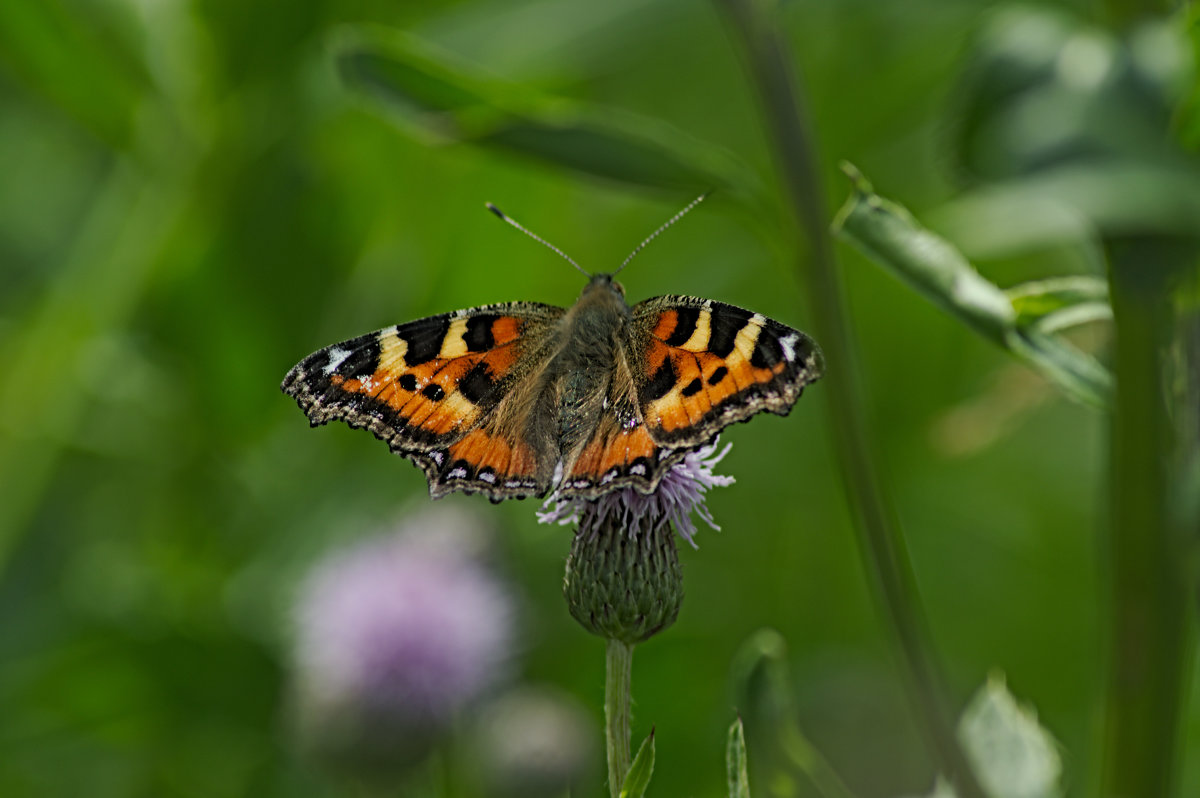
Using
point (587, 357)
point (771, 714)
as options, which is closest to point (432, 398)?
point (587, 357)

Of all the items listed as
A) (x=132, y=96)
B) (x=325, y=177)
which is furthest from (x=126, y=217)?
(x=325, y=177)

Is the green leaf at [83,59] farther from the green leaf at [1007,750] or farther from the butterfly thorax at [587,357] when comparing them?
the green leaf at [1007,750]

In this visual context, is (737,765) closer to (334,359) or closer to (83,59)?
(334,359)

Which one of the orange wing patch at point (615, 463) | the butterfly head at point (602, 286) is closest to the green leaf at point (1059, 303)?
the orange wing patch at point (615, 463)

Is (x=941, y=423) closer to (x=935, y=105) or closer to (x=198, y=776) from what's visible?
(x=935, y=105)

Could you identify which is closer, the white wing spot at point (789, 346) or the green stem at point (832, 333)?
the green stem at point (832, 333)

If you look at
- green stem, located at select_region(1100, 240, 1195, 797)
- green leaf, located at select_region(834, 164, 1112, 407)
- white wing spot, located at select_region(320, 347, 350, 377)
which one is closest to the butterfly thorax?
white wing spot, located at select_region(320, 347, 350, 377)
